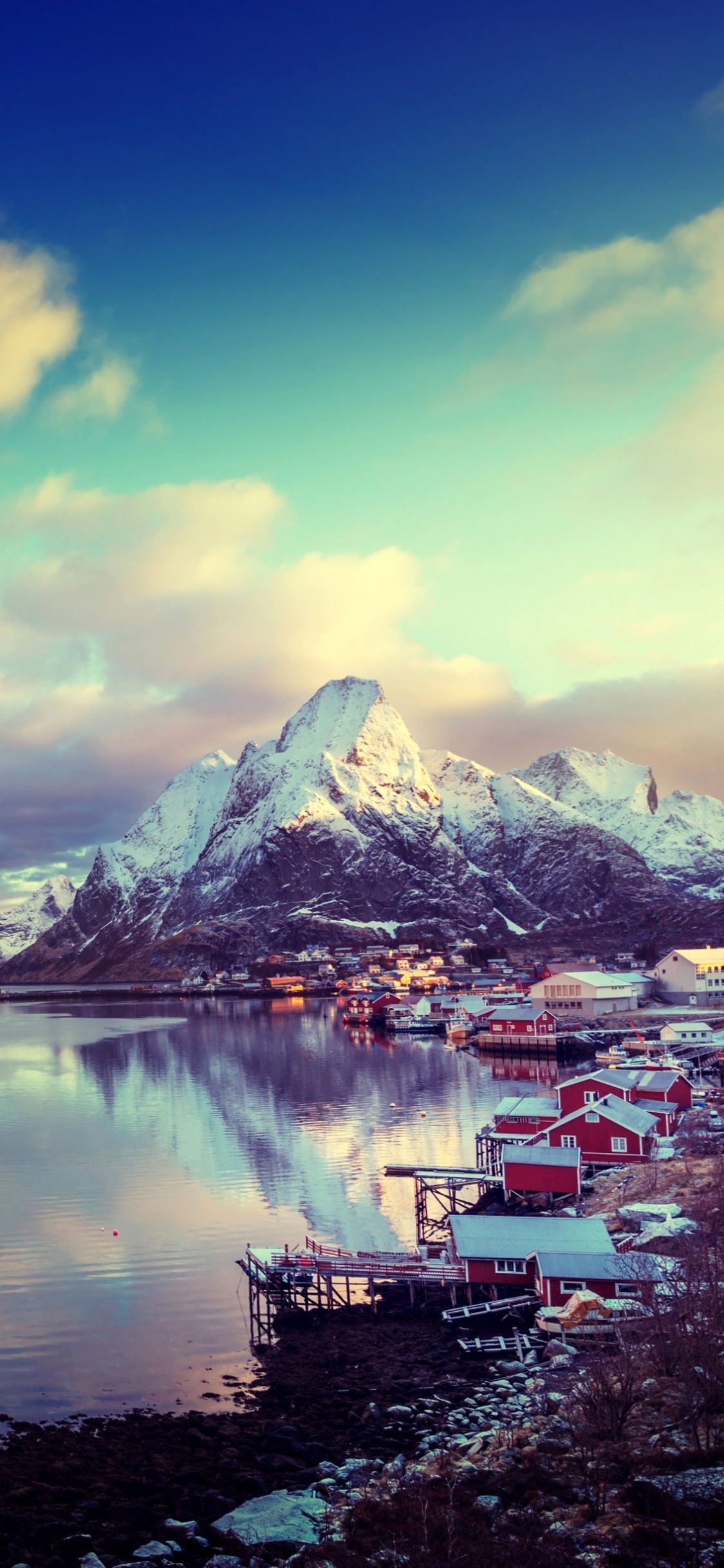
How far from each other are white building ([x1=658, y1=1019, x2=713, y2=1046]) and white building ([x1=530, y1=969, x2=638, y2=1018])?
17047mm

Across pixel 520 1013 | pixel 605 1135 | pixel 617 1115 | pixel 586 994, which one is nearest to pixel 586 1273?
pixel 605 1135

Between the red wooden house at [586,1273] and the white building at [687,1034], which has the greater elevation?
the red wooden house at [586,1273]

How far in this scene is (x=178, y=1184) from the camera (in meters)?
39.1

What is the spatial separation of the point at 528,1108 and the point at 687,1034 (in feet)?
102

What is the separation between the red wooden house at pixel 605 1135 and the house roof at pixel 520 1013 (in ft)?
134

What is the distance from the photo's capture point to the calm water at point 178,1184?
2388 cm

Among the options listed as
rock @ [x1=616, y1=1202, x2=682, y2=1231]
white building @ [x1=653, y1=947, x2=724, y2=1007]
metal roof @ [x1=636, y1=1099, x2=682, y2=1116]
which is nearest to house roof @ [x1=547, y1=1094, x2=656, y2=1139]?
metal roof @ [x1=636, y1=1099, x2=682, y2=1116]

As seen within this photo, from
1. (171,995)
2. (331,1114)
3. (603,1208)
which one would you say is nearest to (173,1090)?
(331,1114)

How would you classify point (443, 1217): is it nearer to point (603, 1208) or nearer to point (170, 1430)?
point (603, 1208)

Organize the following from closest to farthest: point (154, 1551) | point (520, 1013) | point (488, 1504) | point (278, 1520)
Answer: point (488, 1504) < point (154, 1551) < point (278, 1520) < point (520, 1013)

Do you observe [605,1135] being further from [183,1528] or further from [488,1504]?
[183,1528]

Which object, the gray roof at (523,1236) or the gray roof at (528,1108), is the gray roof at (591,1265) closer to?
the gray roof at (523,1236)

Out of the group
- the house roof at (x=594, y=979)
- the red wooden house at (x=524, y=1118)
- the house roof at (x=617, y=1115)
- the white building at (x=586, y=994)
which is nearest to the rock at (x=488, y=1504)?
the house roof at (x=617, y=1115)

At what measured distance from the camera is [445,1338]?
2377cm
